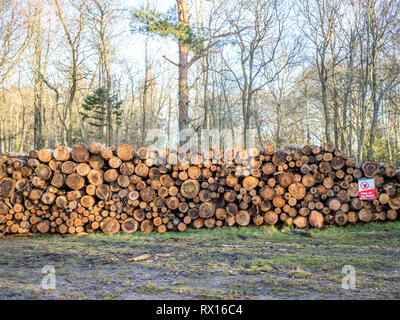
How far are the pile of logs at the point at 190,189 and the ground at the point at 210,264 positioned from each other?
0.42 meters

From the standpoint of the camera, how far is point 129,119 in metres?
27.6

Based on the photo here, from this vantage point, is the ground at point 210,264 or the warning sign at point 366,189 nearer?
the ground at point 210,264

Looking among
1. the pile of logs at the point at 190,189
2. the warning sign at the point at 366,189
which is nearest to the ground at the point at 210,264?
the pile of logs at the point at 190,189

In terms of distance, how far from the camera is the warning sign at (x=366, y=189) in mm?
6938

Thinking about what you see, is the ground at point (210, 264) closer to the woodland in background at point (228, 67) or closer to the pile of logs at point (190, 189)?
the pile of logs at point (190, 189)

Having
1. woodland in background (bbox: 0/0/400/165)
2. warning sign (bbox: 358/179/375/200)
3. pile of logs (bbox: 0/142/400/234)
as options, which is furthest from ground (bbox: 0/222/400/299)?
woodland in background (bbox: 0/0/400/165)

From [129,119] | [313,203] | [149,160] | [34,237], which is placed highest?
[129,119]

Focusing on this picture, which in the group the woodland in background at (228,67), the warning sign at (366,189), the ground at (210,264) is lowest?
the ground at (210,264)

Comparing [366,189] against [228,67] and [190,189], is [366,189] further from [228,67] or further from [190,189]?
[228,67]

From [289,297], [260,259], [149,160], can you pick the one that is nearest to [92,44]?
[149,160]

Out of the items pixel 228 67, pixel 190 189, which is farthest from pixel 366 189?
pixel 228 67

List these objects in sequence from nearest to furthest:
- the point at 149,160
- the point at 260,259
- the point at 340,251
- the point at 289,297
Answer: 1. the point at 289,297
2. the point at 260,259
3. the point at 340,251
4. the point at 149,160
